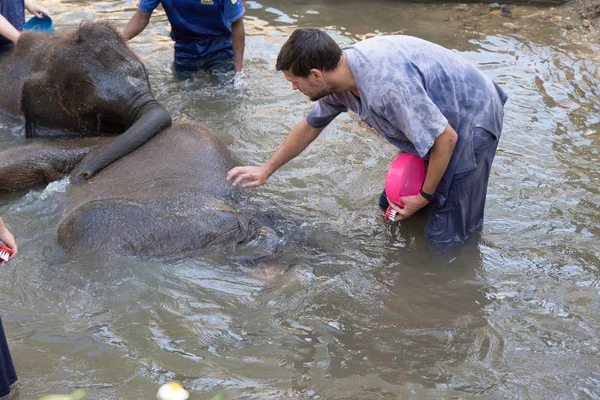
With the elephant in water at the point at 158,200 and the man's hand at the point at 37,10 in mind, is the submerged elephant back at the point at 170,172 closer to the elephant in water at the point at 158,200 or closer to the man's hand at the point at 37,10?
the elephant in water at the point at 158,200

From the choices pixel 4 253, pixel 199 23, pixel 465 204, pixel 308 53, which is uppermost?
pixel 308 53

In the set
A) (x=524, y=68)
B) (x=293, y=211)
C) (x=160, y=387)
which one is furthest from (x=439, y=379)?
(x=524, y=68)

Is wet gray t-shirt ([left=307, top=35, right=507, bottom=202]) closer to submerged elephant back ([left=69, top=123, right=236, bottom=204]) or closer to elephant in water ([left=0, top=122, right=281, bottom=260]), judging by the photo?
elephant in water ([left=0, top=122, right=281, bottom=260])

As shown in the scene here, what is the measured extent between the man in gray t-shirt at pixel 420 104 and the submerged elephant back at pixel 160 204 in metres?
0.77

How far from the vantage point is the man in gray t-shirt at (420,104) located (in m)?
3.82

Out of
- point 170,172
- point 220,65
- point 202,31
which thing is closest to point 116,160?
point 170,172

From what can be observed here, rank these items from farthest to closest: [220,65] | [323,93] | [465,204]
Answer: [220,65] < [465,204] < [323,93]

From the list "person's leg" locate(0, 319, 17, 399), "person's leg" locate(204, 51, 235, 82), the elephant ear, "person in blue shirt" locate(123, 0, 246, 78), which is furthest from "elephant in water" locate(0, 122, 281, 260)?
"person's leg" locate(204, 51, 235, 82)

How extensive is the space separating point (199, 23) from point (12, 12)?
2.04 m

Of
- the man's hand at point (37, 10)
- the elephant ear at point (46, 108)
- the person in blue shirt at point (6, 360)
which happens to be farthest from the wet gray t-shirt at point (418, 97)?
the man's hand at point (37, 10)

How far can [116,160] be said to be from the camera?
554 cm

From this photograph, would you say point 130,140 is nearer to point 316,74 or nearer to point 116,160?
point 116,160

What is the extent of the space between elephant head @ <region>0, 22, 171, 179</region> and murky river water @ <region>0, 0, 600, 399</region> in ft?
1.45

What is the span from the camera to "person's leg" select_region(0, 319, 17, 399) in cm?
317
